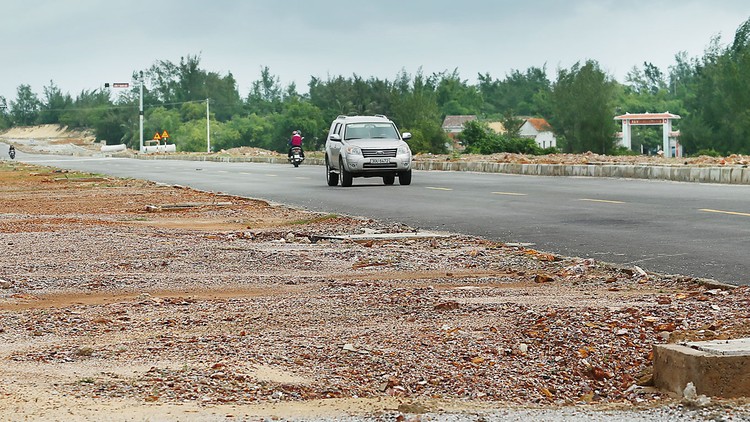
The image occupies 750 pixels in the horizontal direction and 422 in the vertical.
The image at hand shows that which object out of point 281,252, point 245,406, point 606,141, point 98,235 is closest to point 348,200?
point 98,235

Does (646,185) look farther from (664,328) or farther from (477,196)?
(664,328)

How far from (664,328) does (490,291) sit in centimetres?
254

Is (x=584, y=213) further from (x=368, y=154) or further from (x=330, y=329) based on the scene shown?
(x=368, y=154)

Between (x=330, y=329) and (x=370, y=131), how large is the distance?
27263 millimetres

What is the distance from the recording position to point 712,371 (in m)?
5.70

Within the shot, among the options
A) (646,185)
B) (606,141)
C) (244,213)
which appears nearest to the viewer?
(244,213)

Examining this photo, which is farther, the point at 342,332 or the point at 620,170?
the point at 620,170

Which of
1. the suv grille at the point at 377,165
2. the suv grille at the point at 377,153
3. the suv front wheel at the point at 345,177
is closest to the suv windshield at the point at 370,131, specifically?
the suv front wheel at the point at 345,177

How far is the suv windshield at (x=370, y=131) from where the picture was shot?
3453 centimetres

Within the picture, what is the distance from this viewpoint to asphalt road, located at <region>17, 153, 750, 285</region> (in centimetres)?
1277

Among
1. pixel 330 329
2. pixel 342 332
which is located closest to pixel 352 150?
pixel 330 329

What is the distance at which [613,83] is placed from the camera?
95.7 metres

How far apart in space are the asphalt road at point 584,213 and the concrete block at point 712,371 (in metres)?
4.39

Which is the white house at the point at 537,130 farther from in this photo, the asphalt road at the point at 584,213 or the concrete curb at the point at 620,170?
the asphalt road at the point at 584,213
